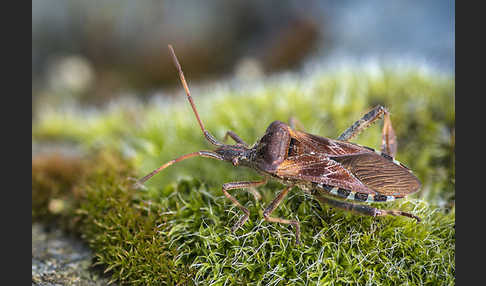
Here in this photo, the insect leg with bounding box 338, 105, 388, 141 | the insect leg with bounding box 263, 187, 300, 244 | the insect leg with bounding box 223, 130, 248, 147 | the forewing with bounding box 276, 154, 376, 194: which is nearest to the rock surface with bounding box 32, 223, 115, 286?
the insect leg with bounding box 263, 187, 300, 244

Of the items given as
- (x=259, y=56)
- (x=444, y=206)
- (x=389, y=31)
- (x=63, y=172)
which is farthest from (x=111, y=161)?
(x=389, y=31)

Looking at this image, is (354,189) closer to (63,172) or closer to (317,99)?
(317,99)

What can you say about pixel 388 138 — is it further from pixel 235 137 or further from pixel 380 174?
pixel 235 137

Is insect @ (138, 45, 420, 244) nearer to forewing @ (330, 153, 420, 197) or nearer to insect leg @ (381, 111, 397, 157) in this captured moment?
forewing @ (330, 153, 420, 197)

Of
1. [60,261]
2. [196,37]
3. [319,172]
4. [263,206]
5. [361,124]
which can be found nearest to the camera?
[319,172]

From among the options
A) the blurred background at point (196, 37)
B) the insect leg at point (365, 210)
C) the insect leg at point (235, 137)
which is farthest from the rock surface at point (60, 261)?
the blurred background at point (196, 37)

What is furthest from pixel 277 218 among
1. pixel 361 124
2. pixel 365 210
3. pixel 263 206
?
pixel 361 124
